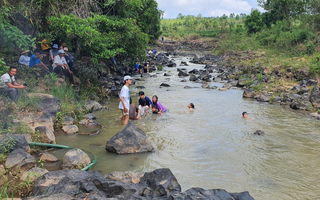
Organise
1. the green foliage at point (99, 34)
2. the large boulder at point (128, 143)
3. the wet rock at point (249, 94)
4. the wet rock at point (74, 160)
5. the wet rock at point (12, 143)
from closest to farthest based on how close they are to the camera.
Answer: the wet rock at point (12, 143) < the wet rock at point (74, 160) < the large boulder at point (128, 143) < the green foliage at point (99, 34) < the wet rock at point (249, 94)

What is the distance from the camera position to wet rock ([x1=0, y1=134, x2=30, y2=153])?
16.1 feet

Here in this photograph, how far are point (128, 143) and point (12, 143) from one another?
2.41m

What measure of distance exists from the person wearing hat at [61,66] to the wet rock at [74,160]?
5926mm

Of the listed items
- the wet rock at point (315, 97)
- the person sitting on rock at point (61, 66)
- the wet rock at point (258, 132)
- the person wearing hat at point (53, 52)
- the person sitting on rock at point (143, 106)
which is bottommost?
the wet rock at point (258, 132)

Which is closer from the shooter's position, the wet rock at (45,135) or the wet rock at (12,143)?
the wet rock at (12,143)

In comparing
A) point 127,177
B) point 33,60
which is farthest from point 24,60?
point 127,177

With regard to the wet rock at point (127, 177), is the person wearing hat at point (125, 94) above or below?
above

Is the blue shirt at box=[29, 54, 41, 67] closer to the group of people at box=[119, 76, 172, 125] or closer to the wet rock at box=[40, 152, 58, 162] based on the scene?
the group of people at box=[119, 76, 172, 125]

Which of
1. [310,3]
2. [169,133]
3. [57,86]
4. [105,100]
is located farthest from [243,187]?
[310,3]

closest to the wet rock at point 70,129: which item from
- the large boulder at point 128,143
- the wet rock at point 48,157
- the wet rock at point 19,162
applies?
the large boulder at point 128,143

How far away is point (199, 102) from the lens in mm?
12117

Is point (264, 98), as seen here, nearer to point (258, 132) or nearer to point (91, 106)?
point (258, 132)

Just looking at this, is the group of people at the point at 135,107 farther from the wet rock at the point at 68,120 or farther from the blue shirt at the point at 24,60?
the blue shirt at the point at 24,60

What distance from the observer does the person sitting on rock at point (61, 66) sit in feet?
33.2
